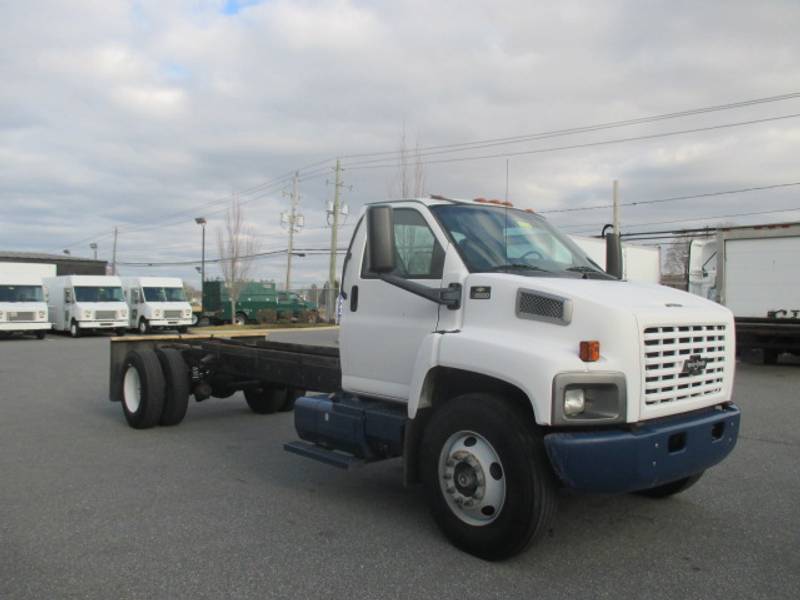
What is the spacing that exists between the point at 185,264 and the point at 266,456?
6857 cm

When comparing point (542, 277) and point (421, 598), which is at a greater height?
point (542, 277)

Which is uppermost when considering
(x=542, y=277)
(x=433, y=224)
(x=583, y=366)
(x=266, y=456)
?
(x=433, y=224)

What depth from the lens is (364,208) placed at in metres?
5.47

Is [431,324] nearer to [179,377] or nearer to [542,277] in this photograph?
[542,277]

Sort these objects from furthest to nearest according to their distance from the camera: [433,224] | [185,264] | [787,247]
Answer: [185,264]
[787,247]
[433,224]

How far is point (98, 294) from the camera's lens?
29812 mm

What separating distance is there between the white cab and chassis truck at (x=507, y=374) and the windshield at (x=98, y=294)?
2668 centimetres

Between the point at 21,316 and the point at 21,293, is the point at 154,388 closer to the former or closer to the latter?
the point at 21,316

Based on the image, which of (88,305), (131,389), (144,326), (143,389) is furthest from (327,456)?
(144,326)

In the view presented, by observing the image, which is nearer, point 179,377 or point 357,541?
point 357,541

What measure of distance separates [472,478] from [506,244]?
1.66 m

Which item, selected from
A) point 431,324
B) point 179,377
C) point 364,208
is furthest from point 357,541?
point 179,377

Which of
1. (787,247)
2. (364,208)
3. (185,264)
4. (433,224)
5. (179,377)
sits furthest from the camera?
(185,264)

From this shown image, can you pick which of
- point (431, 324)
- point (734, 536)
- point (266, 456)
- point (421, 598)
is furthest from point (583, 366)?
point (266, 456)
